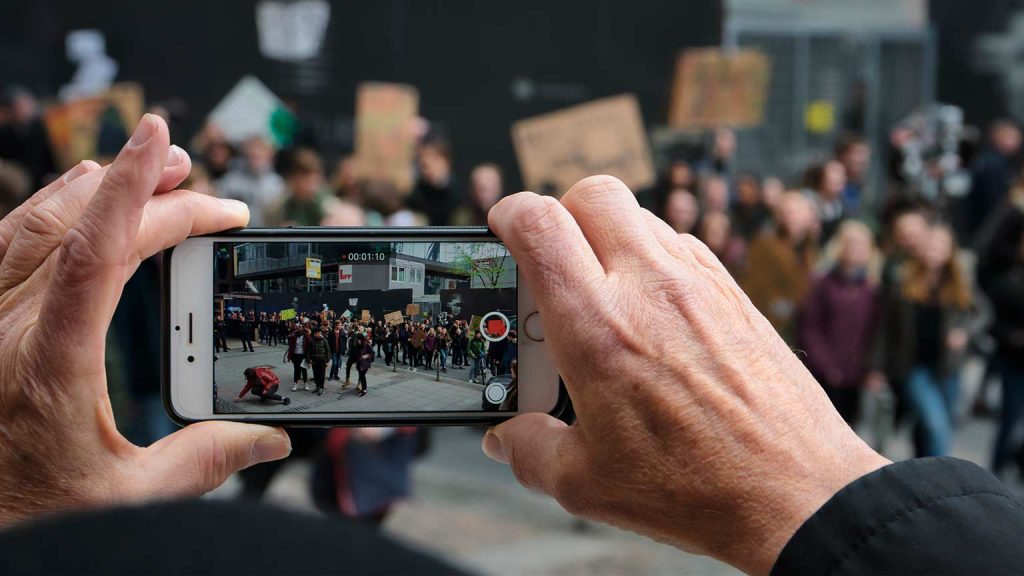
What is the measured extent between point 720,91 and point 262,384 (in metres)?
6.13

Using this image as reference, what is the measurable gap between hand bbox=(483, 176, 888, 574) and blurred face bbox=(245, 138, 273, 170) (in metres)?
6.79

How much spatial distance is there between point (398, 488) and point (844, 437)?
378 centimetres

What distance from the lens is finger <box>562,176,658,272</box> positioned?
4.54 feet

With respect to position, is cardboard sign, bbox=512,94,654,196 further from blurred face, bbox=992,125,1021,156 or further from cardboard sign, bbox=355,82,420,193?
blurred face, bbox=992,125,1021,156

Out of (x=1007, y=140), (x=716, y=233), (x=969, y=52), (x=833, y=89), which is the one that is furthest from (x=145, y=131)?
(x=969, y=52)

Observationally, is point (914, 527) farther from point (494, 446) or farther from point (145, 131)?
point (145, 131)

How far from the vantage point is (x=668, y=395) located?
128 cm

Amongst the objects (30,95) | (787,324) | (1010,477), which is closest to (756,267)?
(787,324)

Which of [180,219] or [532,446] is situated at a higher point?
[180,219]

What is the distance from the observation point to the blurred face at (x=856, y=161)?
1007cm

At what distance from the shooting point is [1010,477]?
7.29 metres

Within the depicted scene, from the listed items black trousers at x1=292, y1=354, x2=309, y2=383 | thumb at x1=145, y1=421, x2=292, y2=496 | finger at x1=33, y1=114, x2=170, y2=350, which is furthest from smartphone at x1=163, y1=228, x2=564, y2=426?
finger at x1=33, y1=114, x2=170, y2=350

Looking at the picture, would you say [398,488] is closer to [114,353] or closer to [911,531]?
[114,353]

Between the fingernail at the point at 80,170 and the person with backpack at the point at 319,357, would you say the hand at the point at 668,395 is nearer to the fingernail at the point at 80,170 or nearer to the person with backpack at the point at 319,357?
the person with backpack at the point at 319,357
